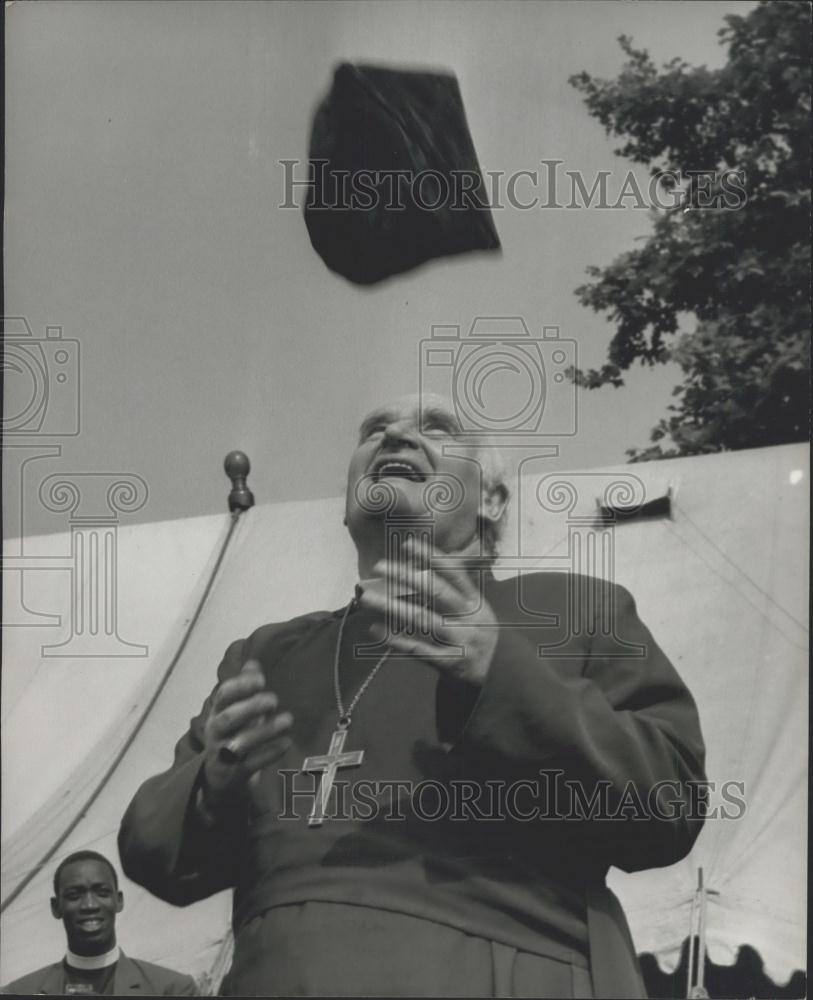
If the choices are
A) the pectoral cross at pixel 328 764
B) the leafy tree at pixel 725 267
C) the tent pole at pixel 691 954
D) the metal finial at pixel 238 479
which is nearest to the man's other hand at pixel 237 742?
the pectoral cross at pixel 328 764

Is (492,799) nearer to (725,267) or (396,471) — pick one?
(396,471)

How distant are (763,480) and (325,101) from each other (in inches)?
64.4

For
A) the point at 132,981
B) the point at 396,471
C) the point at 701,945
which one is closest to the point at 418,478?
the point at 396,471

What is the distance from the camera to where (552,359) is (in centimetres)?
524

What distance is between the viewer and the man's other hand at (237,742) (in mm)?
4707

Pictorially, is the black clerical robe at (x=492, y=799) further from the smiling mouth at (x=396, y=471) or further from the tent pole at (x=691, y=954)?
the smiling mouth at (x=396, y=471)

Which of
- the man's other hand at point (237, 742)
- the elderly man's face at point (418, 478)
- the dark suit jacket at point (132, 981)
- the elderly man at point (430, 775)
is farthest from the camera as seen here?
the elderly man's face at point (418, 478)

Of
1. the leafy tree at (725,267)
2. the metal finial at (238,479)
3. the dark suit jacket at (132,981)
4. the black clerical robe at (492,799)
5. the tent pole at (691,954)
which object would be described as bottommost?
the dark suit jacket at (132,981)

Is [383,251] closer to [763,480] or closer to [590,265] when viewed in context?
[590,265]

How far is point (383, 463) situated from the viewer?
5.04m

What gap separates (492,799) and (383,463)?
939 mm

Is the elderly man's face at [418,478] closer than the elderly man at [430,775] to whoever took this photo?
No

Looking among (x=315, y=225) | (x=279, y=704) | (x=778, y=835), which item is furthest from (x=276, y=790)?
(x=315, y=225)

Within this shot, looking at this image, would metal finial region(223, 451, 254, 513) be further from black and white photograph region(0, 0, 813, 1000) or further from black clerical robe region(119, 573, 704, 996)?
black clerical robe region(119, 573, 704, 996)
